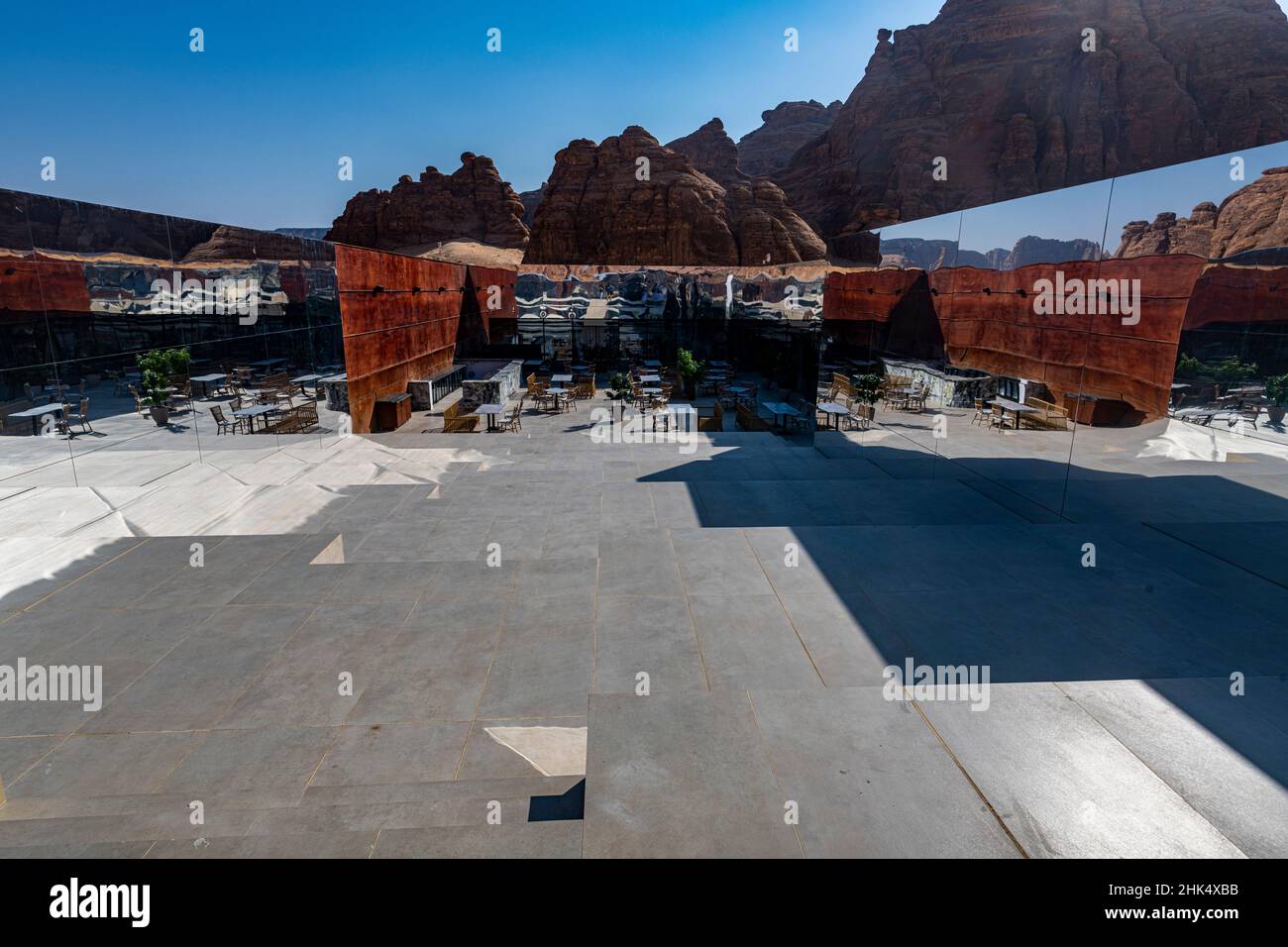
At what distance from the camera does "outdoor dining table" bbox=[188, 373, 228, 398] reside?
9.63 metres

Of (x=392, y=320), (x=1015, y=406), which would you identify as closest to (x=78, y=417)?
(x=392, y=320)

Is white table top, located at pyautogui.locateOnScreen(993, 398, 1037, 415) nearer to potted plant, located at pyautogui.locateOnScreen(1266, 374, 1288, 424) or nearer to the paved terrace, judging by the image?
the paved terrace

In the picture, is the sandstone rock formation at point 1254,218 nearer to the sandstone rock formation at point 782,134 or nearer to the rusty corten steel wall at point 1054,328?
the rusty corten steel wall at point 1054,328

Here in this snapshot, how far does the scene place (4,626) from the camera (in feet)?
17.9

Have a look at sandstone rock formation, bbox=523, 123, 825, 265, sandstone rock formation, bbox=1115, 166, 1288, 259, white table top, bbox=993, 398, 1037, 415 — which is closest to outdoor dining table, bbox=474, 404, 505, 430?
white table top, bbox=993, 398, 1037, 415

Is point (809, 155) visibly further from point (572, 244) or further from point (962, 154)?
point (572, 244)

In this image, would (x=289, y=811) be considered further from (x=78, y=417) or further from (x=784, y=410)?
(x=784, y=410)

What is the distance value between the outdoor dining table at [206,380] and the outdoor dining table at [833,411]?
420 inches

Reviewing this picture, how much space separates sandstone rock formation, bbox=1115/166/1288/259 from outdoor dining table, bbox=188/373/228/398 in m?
12.2

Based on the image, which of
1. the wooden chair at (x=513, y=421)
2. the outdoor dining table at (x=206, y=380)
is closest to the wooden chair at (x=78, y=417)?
the outdoor dining table at (x=206, y=380)

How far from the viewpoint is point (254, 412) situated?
11016mm

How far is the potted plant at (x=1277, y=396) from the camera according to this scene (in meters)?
5.63

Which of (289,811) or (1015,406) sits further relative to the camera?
(1015,406)

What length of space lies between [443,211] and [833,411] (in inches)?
3377
